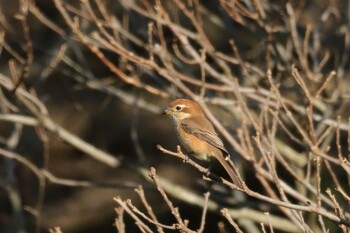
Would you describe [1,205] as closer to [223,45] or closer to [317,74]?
[223,45]

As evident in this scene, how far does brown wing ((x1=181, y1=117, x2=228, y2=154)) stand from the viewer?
6.21 meters

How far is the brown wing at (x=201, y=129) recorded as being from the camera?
6210 millimetres

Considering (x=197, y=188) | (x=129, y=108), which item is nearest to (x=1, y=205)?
(x=129, y=108)

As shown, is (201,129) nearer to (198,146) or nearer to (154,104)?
(198,146)

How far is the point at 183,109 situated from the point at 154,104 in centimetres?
702

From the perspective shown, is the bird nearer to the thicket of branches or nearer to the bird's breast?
the bird's breast

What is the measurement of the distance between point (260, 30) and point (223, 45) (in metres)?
4.76

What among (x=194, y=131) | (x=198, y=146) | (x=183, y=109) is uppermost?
(x=183, y=109)

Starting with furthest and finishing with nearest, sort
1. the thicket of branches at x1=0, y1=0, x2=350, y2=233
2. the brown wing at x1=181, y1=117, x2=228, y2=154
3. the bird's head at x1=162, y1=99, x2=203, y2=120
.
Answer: the thicket of branches at x1=0, y1=0, x2=350, y2=233
the bird's head at x1=162, y1=99, x2=203, y2=120
the brown wing at x1=181, y1=117, x2=228, y2=154

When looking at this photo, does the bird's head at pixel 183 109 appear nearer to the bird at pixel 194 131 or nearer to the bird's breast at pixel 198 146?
the bird at pixel 194 131

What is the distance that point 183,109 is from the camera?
6.45 metres

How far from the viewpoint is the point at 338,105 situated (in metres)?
7.86

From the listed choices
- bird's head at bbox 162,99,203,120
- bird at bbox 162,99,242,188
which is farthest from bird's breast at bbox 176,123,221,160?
bird's head at bbox 162,99,203,120

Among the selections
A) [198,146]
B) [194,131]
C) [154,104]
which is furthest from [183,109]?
[154,104]
